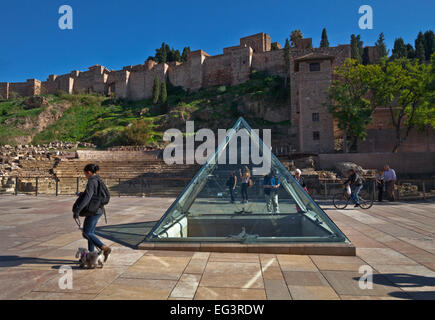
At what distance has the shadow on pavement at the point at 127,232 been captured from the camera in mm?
4828

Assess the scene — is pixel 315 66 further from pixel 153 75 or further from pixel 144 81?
pixel 144 81

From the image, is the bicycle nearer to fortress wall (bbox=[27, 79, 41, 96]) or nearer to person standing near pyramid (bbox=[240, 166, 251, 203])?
person standing near pyramid (bbox=[240, 166, 251, 203])

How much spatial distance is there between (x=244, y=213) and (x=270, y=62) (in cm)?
4840

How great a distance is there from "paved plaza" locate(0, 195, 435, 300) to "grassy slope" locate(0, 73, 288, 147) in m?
34.6

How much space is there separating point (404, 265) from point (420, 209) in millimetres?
6367

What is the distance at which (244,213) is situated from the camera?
22.2 ft

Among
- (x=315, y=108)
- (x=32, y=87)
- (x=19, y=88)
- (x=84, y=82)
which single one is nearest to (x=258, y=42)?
(x=315, y=108)

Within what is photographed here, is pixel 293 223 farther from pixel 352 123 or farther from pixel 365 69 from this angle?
pixel 365 69

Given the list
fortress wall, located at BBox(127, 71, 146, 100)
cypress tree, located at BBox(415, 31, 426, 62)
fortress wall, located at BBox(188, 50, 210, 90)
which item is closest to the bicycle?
cypress tree, located at BBox(415, 31, 426, 62)

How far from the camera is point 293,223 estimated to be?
6.15 metres

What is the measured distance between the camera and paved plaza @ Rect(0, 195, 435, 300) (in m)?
2.82

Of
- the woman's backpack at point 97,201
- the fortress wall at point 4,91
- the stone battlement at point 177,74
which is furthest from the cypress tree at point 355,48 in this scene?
the fortress wall at point 4,91

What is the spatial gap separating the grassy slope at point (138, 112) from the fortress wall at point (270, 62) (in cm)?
196

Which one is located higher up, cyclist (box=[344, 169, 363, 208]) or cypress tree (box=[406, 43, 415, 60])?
cypress tree (box=[406, 43, 415, 60])
